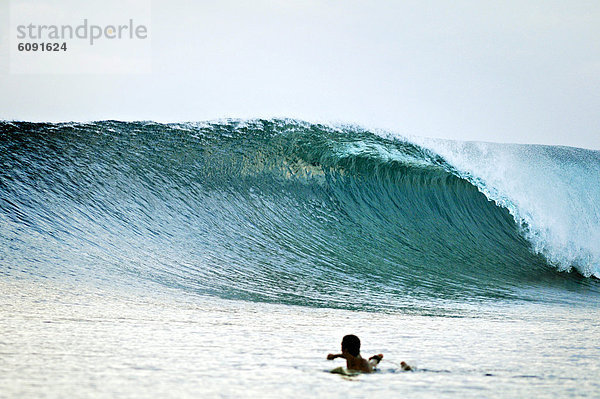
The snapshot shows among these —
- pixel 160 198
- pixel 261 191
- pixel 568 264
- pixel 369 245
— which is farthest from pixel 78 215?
pixel 568 264

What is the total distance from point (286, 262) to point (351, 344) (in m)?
4.45

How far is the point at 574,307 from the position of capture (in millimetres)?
5672

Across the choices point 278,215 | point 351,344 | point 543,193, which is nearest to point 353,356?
point 351,344

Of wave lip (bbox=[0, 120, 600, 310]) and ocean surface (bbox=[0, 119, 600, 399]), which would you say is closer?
ocean surface (bbox=[0, 119, 600, 399])

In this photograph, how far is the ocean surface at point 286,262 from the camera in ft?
8.75

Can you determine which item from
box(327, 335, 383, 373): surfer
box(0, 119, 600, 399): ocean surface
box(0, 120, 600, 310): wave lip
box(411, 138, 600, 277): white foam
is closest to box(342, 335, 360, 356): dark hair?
box(327, 335, 383, 373): surfer

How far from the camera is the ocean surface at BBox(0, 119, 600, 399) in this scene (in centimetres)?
267

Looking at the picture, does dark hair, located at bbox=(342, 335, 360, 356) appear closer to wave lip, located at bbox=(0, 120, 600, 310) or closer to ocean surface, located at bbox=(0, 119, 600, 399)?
ocean surface, located at bbox=(0, 119, 600, 399)

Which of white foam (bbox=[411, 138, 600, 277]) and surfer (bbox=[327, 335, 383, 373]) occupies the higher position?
white foam (bbox=[411, 138, 600, 277])

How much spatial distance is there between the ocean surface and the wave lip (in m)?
0.03

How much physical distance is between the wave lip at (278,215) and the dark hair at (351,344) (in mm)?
2556

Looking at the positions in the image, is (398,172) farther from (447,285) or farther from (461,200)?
(447,285)

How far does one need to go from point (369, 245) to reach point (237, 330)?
4464 millimetres

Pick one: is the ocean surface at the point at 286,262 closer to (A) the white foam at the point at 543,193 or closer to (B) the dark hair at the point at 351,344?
(A) the white foam at the point at 543,193
